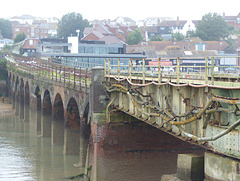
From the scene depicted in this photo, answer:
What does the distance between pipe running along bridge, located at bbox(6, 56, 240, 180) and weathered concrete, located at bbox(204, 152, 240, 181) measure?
0.27 meters

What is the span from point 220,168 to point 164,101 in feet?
19.3

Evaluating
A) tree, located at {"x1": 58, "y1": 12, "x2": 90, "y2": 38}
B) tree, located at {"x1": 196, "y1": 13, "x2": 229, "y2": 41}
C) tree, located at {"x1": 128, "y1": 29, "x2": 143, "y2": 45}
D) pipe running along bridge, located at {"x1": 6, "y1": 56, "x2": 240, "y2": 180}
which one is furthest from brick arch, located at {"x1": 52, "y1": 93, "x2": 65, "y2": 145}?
tree, located at {"x1": 58, "y1": 12, "x2": 90, "y2": 38}

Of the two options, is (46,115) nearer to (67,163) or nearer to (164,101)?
(67,163)

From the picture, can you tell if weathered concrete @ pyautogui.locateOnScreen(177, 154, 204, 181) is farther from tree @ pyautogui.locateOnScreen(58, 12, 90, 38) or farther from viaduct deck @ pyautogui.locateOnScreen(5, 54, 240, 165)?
tree @ pyautogui.locateOnScreen(58, 12, 90, 38)

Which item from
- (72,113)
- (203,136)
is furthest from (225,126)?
(72,113)

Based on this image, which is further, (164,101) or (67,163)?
(67,163)

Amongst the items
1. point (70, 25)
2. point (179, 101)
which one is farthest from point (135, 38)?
point (179, 101)

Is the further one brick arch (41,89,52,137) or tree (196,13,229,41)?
tree (196,13,229,41)

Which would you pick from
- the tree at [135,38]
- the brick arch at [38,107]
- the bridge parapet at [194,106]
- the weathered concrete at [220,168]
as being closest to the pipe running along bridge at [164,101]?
the bridge parapet at [194,106]

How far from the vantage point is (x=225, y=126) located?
55.4 feet

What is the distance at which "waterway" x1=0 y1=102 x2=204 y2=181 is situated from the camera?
28.8 m

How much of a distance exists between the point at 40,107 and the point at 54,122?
11.3 meters

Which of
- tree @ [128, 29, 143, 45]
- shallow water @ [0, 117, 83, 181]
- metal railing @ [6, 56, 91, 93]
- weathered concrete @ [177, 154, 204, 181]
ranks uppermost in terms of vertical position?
tree @ [128, 29, 143, 45]

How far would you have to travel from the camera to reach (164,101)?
22.0 metres
